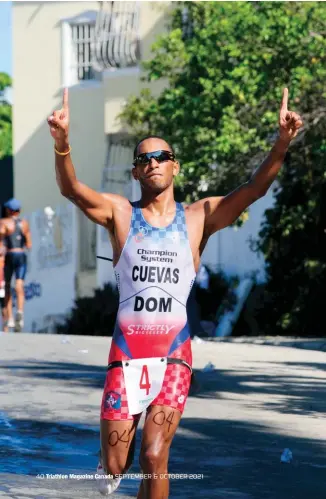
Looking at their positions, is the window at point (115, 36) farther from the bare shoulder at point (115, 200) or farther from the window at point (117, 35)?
the bare shoulder at point (115, 200)

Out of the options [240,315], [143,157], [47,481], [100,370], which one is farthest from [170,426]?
[240,315]

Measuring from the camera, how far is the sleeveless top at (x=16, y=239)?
21266mm

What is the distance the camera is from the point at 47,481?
27.7ft

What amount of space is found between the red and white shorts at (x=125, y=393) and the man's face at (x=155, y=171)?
86cm

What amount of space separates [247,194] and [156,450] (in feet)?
4.25

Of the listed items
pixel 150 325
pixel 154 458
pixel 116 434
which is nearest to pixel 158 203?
pixel 150 325

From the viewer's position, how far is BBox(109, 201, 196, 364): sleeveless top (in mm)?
6762

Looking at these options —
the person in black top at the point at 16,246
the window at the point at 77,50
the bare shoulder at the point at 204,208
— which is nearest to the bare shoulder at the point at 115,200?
the bare shoulder at the point at 204,208

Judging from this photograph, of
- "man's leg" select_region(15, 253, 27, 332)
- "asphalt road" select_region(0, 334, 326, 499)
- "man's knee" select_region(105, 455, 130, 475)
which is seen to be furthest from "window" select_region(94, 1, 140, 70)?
"man's knee" select_region(105, 455, 130, 475)

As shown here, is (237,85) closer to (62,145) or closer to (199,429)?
(199,429)

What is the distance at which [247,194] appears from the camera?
22.8ft

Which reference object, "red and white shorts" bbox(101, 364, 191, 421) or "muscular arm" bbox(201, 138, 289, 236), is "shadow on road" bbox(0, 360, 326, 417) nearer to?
"muscular arm" bbox(201, 138, 289, 236)

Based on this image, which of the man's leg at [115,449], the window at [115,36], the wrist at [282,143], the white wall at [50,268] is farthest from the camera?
the white wall at [50,268]

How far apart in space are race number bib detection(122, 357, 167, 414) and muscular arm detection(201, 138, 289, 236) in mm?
756
